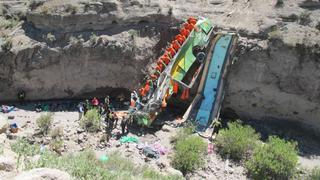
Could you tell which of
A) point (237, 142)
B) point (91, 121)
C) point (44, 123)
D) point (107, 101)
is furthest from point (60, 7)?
point (237, 142)

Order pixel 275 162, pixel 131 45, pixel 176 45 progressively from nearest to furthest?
1. pixel 275 162
2. pixel 176 45
3. pixel 131 45

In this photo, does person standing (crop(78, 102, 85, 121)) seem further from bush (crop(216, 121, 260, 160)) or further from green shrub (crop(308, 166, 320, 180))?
green shrub (crop(308, 166, 320, 180))

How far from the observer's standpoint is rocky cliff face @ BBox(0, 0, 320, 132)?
19.4 metres

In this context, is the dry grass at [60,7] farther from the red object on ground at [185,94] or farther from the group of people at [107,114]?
the red object on ground at [185,94]

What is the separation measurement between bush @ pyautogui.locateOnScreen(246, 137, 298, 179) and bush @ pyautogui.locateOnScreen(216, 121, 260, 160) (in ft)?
2.96

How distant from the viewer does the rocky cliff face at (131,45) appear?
63.7 ft

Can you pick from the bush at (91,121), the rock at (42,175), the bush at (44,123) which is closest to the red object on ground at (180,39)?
the bush at (91,121)

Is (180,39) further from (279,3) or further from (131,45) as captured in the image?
(279,3)

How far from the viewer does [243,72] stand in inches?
772

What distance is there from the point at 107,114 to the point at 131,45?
3.41 metres

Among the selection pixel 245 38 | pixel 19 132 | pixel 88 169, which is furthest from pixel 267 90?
pixel 88 169

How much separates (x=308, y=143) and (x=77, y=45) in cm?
968

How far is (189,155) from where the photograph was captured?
53.1 ft

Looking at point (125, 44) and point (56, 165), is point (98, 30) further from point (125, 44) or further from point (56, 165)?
point (56, 165)
